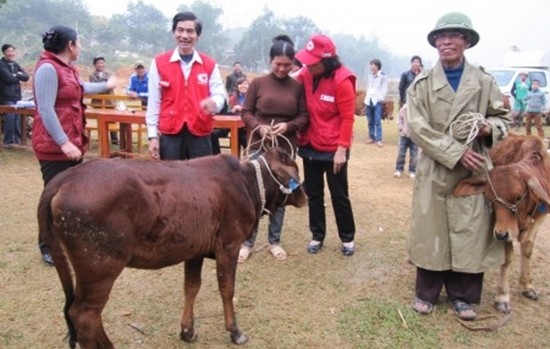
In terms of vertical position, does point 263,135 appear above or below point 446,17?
below

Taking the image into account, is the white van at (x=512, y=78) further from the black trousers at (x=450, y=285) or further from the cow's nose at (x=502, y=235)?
the cow's nose at (x=502, y=235)

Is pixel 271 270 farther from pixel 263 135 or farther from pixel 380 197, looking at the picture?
pixel 380 197

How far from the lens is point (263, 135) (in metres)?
4.06

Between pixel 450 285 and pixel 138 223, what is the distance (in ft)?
8.26

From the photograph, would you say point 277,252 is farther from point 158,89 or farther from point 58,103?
point 58,103

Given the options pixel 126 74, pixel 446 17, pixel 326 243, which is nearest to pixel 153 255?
pixel 446 17

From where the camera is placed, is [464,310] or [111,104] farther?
[111,104]

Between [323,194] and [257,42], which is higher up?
[257,42]

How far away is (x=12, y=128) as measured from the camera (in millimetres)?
10555

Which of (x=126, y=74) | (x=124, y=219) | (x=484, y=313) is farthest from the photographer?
(x=126, y=74)

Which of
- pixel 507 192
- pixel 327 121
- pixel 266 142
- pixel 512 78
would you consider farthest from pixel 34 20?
pixel 507 192

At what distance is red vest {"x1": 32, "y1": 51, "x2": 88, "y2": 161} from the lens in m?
3.89

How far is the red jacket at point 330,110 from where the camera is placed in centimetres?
427

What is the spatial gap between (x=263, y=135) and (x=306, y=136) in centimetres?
58
